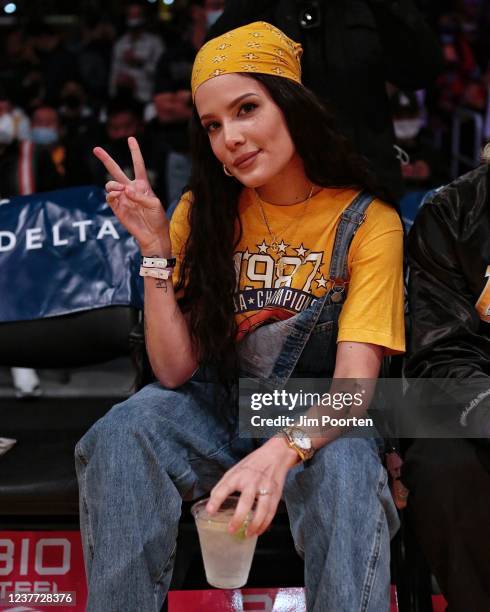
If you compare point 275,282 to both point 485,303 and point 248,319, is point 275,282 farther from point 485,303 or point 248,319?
point 485,303

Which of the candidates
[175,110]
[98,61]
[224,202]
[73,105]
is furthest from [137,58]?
[224,202]

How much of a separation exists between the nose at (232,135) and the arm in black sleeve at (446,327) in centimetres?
47

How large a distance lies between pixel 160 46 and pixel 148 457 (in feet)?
21.1

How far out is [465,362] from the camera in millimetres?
1990

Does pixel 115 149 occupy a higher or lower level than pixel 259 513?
higher

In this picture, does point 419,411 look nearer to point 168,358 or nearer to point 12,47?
point 168,358

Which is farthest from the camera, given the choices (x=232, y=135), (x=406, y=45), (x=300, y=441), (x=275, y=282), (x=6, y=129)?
(x=6, y=129)

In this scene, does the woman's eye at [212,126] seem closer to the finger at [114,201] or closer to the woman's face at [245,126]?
the woman's face at [245,126]

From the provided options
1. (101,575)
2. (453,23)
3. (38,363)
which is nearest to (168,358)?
(101,575)

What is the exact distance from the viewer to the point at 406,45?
9.49 feet

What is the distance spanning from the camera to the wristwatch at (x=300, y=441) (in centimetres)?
185

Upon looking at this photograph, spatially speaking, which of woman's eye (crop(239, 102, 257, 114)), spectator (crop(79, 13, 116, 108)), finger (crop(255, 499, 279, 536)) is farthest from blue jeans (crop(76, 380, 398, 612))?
spectator (crop(79, 13, 116, 108))

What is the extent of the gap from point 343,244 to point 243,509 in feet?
2.34

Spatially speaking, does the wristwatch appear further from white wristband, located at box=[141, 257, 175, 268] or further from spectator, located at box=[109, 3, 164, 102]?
spectator, located at box=[109, 3, 164, 102]
